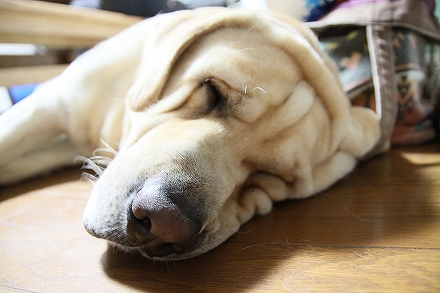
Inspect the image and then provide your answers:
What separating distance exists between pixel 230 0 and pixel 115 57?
1.87 metres

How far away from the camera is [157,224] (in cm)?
89

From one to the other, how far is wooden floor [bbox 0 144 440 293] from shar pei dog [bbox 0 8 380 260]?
8cm

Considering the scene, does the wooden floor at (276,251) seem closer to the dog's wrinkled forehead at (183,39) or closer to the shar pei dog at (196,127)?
the shar pei dog at (196,127)

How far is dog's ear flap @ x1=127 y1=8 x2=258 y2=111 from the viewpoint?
134cm

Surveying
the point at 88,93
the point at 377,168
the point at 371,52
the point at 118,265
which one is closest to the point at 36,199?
the point at 88,93

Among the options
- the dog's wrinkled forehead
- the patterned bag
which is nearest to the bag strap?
the patterned bag

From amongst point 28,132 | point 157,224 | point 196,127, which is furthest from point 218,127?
point 28,132

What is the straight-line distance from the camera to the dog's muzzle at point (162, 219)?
0.90 metres

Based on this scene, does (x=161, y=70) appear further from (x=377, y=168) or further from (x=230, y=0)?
(x=230, y=0)

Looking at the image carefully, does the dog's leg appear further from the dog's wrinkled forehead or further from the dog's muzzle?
the dog's muzzle

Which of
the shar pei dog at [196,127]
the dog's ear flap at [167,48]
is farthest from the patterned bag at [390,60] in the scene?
the dog's ear flap at [167,48]

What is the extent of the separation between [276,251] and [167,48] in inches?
34.3

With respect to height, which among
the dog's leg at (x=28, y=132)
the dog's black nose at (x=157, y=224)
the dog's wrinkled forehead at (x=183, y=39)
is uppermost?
the dog's wrinkled forehead at (x=183, y=39)

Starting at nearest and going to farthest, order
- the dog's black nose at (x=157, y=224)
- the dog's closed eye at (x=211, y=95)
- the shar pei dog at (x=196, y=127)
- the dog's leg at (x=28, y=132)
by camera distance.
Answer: the dog's black nose at (x=157, y=224), the shar pei dog at (x=196, y=127), the dog's closed eye at (x=211, y=95), the dog's leg at (x=28, y=132)
